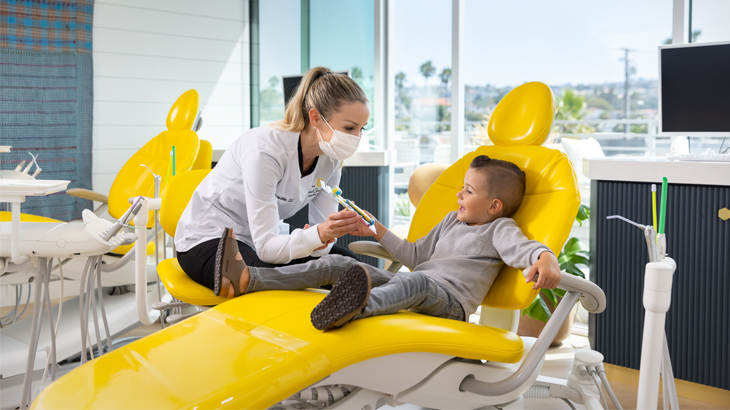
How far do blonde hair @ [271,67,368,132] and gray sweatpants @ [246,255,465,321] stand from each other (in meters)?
0.42

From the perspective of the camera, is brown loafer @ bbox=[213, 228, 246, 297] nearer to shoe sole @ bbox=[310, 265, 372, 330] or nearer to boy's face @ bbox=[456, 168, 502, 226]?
shoe sole @ bbox=[310, 265, 372, 330]

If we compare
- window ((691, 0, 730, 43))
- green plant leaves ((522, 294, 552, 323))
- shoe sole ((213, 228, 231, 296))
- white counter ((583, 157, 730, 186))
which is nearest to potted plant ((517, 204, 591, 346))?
green plant leaves ((522, 294, 552, 323))

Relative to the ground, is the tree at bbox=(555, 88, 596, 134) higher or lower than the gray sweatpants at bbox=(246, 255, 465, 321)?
higher

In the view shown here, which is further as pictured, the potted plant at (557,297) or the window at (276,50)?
the window at (276,50)

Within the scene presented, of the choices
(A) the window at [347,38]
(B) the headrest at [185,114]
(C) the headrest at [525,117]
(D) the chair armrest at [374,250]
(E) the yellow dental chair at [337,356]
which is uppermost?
(A) the window at [347,38]

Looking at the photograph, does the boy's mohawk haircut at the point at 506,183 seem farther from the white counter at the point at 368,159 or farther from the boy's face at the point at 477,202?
the white counter at the point at 368,159

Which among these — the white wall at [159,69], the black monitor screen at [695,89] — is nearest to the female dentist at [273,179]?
the black monitor screen at [695,89]

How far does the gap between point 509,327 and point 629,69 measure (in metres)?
1.59

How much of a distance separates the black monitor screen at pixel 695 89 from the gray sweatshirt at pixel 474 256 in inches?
38.7

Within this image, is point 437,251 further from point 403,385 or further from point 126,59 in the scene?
point 126,59

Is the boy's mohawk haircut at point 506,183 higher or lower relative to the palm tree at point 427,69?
lower

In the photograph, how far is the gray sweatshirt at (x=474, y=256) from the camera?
130 centimetres

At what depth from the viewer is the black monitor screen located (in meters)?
1.85

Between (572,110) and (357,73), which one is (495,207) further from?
(357,73)
